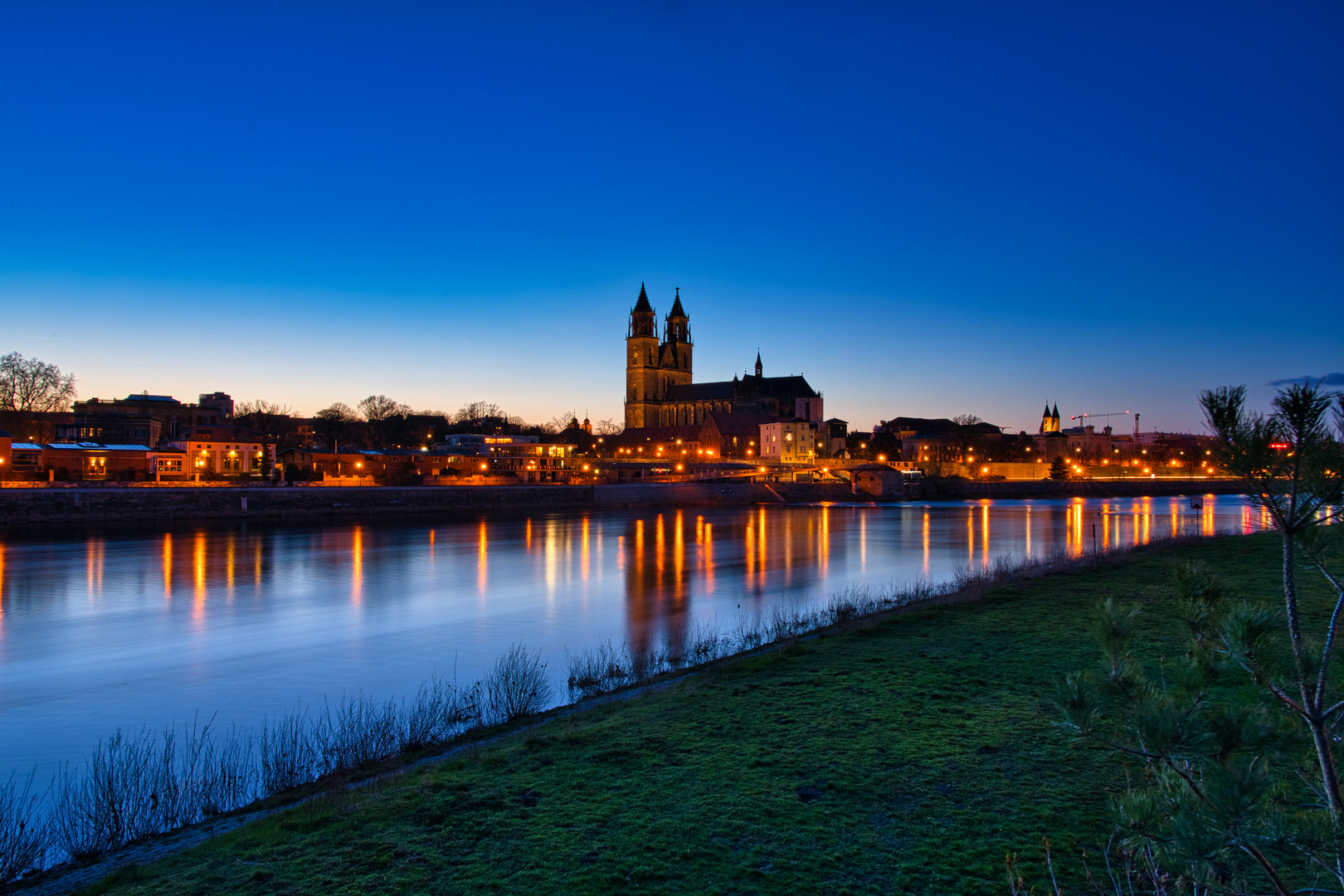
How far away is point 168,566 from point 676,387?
13472 cm

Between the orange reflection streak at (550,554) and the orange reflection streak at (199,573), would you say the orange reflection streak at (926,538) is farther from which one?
the orange reflection streak at (199,573)

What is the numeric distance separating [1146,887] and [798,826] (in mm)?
2480

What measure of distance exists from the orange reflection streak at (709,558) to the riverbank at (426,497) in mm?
26315

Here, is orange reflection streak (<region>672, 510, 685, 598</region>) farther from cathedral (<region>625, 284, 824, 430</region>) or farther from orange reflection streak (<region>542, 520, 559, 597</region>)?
cathedral (<region>625, 284, 824, 430</region>)

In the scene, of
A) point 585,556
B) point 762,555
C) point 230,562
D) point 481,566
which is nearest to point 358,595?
point 481,566

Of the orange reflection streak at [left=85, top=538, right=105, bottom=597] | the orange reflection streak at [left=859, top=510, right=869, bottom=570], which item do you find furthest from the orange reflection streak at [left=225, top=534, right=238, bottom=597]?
the orange reflection streak at [left=859, top=510, right=869, bottom=570]

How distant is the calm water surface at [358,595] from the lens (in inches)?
644

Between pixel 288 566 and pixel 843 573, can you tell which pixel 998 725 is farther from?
pixel 288 566

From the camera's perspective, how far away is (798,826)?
6699mm

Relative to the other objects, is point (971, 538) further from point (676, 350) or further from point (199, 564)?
point (676, 350)

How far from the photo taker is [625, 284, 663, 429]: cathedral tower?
16462cm

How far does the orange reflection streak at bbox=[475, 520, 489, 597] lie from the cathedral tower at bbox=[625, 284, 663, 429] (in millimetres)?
111152

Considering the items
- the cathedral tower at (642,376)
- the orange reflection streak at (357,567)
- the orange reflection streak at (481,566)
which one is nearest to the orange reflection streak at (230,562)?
the orange reflection streak at (357,567)

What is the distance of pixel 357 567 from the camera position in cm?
3753
